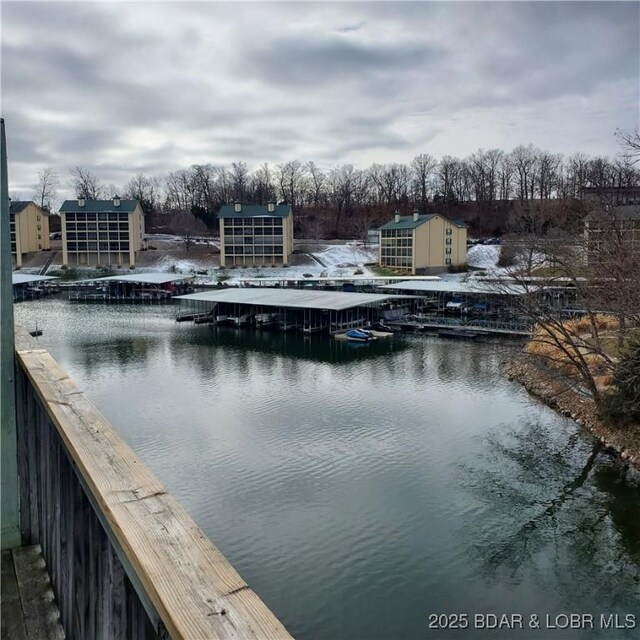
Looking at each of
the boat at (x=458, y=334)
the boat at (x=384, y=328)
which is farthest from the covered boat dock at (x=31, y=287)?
the boat at (x=458, y=334)

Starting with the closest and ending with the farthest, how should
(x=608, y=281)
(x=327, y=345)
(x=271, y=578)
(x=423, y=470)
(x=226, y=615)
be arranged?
(x=226, y=615) → (x=271, y=578) → (x=423, y=470) → (x=608, y=281) → (x=327, y=345)

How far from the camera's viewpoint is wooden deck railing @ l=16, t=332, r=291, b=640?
1185mm

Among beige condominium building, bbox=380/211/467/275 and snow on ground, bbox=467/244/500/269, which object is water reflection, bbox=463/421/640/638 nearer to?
beige condominium building, bbox=380/211/467/275

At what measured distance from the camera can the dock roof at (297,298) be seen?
3067 centimetres

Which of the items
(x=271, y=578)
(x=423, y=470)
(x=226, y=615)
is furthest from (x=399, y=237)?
(x=226, y=615)

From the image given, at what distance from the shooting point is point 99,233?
5488cm

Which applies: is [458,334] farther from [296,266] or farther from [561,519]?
[296,266]

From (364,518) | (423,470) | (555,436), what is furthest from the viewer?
(555,436)

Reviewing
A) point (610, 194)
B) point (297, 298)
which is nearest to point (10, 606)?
point (297, 298)

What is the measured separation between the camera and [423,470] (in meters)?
12.8

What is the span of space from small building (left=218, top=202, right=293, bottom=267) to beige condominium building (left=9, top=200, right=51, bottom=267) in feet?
59.0

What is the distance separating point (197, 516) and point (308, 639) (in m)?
3.53

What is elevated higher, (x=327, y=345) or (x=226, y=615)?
(x=226, y=615)

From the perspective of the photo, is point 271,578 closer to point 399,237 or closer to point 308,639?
point 308,639
